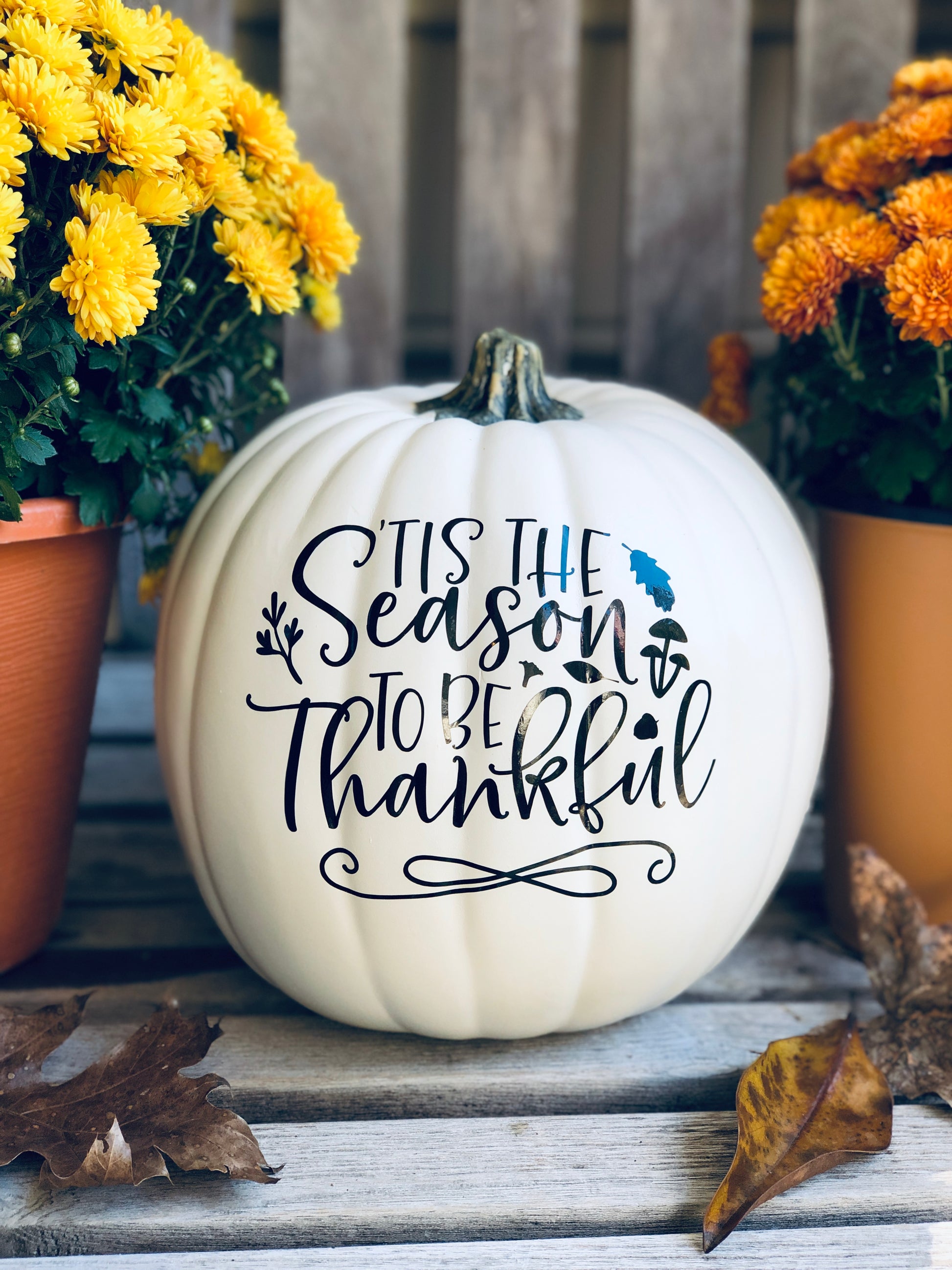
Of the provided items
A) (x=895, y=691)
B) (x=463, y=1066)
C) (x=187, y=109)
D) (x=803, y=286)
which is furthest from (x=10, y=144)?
(x=895, y=691)

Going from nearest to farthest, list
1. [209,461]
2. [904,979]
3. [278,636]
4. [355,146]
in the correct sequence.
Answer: [278,636]
[904,979]
[209,461]
[355,146]

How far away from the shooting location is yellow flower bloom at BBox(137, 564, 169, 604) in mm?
1008

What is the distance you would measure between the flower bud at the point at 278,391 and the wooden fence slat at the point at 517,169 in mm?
426

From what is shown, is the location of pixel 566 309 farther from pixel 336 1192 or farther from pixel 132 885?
pixel 336 1192

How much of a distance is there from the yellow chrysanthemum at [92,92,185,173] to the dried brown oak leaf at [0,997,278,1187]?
2.01ft

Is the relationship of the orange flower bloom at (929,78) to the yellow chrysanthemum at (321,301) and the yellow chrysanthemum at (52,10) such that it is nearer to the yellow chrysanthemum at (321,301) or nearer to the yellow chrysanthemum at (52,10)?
the yellow chrysanthemum at (321,301)

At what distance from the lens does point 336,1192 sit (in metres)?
0.68

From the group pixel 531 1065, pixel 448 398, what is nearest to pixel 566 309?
pixel 448 398

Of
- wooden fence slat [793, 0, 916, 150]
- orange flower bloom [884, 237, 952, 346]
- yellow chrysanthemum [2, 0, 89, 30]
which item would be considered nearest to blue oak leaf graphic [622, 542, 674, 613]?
orange flower bloom [884, 237, 952, 346]

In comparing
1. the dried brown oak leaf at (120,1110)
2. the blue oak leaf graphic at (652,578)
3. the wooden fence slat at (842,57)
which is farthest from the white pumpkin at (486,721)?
the wooden fence slat at (842,57)

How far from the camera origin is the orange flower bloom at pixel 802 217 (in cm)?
94

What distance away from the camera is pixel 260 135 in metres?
0.85

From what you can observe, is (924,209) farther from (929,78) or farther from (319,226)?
(319,226)

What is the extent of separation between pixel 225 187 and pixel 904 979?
83 cm
